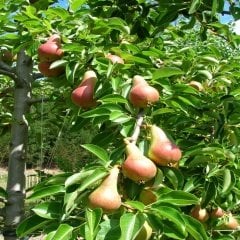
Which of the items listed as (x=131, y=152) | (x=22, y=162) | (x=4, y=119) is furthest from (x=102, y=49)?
(x=4, y=119)

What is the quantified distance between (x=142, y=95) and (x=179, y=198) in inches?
10.0

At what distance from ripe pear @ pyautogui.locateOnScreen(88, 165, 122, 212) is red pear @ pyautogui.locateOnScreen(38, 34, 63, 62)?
0.49 metres

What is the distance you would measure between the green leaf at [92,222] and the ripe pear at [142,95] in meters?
0.31

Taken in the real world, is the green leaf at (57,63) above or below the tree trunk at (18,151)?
above

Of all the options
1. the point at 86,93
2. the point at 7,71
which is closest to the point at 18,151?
the point at 7,71

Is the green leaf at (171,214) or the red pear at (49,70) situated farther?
the red pear at (49,70)

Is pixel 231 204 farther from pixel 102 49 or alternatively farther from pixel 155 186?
pixel 102 49

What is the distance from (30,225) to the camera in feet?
3.47

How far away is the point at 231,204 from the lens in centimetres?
118

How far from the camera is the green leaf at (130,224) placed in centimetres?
88

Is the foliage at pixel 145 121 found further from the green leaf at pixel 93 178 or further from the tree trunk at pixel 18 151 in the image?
the tree trunk at pixel 18 151

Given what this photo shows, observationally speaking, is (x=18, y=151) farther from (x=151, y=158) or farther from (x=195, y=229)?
(x=195, y=229)

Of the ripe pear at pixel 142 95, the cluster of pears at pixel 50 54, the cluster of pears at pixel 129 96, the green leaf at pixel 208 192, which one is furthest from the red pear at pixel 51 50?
the green leaf at pixel 208 192

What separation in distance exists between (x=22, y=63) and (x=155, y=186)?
93 cm
